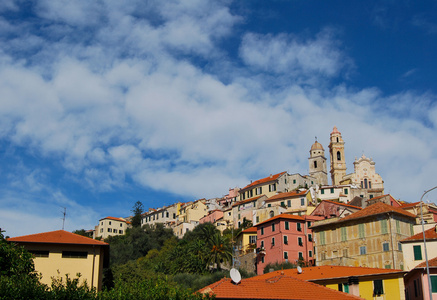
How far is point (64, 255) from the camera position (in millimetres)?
40188

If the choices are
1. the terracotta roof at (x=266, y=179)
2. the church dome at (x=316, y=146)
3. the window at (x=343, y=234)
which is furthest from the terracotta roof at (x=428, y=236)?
the church dome at (x=316, y=146)

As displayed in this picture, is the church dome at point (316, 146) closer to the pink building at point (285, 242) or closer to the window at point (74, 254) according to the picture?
the pink building at point (285, 242)

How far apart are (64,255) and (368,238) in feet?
107

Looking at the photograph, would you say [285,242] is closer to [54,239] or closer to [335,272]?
[335,272]

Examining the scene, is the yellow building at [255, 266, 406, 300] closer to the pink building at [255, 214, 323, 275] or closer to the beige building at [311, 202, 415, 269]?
the beige building at [311, 202, 415, 269]

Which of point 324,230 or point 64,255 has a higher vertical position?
point 324,230

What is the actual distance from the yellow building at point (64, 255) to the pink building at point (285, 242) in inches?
1316

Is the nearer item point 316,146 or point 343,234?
point 343,234

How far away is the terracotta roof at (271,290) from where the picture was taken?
31.2m

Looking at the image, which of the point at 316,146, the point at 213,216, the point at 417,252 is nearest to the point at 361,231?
the point at 417,252

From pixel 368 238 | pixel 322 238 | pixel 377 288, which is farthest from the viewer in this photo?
pixel 322 238

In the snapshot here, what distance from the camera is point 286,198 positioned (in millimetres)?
92500

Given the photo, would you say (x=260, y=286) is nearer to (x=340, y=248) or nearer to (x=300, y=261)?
(x=340, y=248)

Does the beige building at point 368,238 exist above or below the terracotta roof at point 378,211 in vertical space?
below
